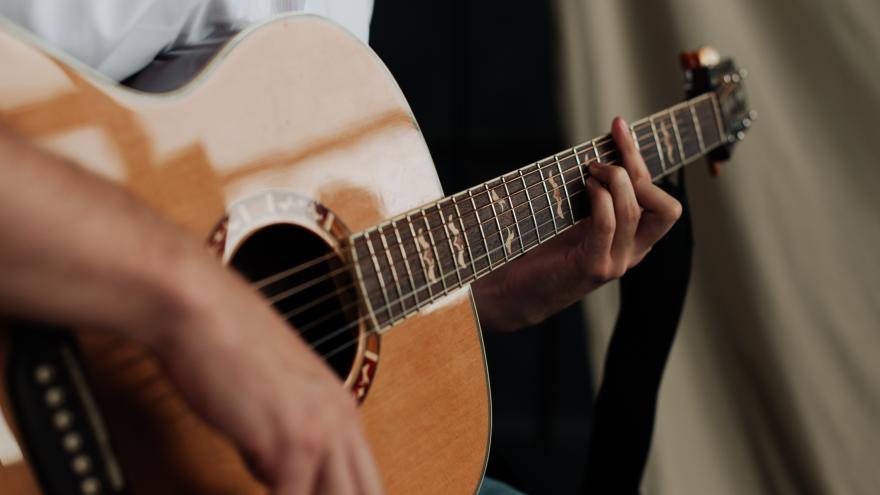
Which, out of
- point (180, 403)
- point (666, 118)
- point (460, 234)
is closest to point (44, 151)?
point (180, 403)

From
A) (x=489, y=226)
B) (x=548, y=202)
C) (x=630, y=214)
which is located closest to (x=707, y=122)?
(x=630, y=214)

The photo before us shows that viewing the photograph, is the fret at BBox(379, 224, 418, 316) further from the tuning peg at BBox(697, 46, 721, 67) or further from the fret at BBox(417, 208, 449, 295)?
the tuning peg at BBox(697, 46, 721, 67)

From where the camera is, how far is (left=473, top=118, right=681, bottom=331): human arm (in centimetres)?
86

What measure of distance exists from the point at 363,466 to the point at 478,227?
0.31m

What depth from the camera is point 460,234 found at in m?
0.71

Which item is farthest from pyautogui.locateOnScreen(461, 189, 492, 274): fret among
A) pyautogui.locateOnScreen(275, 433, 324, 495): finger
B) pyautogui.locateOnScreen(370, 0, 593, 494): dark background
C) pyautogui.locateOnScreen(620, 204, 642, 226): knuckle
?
pyautogui.locateOnScreen(370, 0, 593, 494): dark background

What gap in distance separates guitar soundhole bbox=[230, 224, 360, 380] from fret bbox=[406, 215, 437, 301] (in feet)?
0.24

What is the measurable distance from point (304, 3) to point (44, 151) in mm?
474

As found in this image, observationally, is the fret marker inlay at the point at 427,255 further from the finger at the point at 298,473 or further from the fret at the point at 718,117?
the fret at the point at 718,117

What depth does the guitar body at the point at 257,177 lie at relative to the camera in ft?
1.60

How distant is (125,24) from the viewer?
669 mm

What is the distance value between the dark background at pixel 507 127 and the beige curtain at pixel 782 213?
0.23ft

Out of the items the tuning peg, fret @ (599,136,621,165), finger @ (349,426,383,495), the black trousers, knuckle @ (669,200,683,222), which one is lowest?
the black trousers

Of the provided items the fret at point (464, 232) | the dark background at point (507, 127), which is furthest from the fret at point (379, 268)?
the dark background at point (507, 127)
